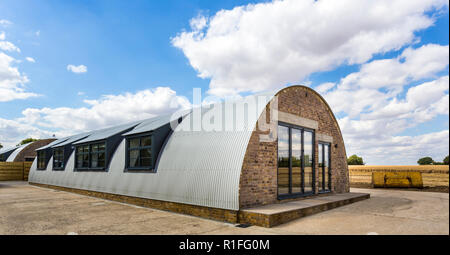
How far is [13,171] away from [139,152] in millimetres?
22040

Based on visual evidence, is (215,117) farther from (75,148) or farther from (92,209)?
(75,148)

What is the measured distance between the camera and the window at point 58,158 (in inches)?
722

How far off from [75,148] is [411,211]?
52.1 feet

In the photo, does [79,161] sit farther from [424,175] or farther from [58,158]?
[424,175]

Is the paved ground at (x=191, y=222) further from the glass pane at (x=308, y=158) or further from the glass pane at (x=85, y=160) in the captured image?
the glass pane at (x=85, y=160)

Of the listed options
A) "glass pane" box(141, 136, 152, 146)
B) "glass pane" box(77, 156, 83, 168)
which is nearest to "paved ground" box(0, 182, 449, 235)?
"glass pane" box(141, 136, 152, 146)

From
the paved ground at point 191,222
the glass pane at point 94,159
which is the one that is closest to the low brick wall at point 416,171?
Result: the paved ground at point 191,222

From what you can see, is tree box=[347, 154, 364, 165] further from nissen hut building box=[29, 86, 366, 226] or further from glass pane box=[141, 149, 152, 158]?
glass pane box=[141, 149, 152, 158]

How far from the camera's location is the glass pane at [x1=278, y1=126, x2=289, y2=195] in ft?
30.1

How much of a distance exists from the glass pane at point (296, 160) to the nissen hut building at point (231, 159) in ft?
0.11

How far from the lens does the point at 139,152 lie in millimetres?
11414

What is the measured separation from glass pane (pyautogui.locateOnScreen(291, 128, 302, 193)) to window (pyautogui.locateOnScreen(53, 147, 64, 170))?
48.0ft

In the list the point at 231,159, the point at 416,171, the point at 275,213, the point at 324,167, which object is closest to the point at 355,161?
the point at 416,171
